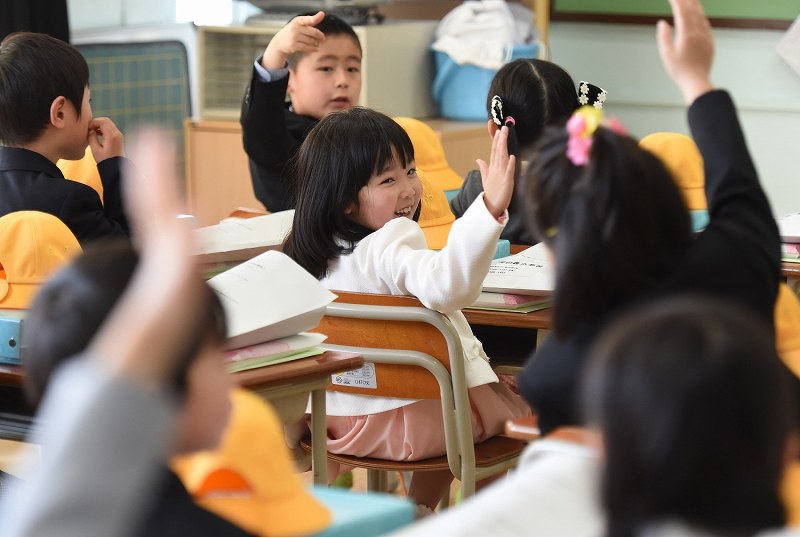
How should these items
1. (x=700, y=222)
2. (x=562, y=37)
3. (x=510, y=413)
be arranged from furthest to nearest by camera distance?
(x=562, y=37), (x=700, y=222), (x=510, y=413)

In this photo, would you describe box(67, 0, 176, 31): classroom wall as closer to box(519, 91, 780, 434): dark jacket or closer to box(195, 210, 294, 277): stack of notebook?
box(195, 210, 294, 277): stack of notebook

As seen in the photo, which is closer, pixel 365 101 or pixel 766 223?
pixel 766 223

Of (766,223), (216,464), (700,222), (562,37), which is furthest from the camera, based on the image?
(562,37)

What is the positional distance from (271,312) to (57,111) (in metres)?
0.88

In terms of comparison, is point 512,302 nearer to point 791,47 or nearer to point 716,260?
point 716,260

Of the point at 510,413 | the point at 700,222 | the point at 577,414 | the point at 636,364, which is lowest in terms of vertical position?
the point at 510,413

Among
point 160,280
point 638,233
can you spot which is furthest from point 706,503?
point 638,233

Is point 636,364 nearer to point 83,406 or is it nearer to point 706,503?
point 706,503

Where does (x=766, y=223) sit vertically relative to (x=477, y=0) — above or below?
above

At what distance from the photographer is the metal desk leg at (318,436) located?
5.99 ft

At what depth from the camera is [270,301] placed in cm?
177

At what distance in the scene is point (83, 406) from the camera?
2.14ft

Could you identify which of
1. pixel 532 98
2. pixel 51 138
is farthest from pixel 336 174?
pixel 532 98

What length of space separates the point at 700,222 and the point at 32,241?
4.63 feet
